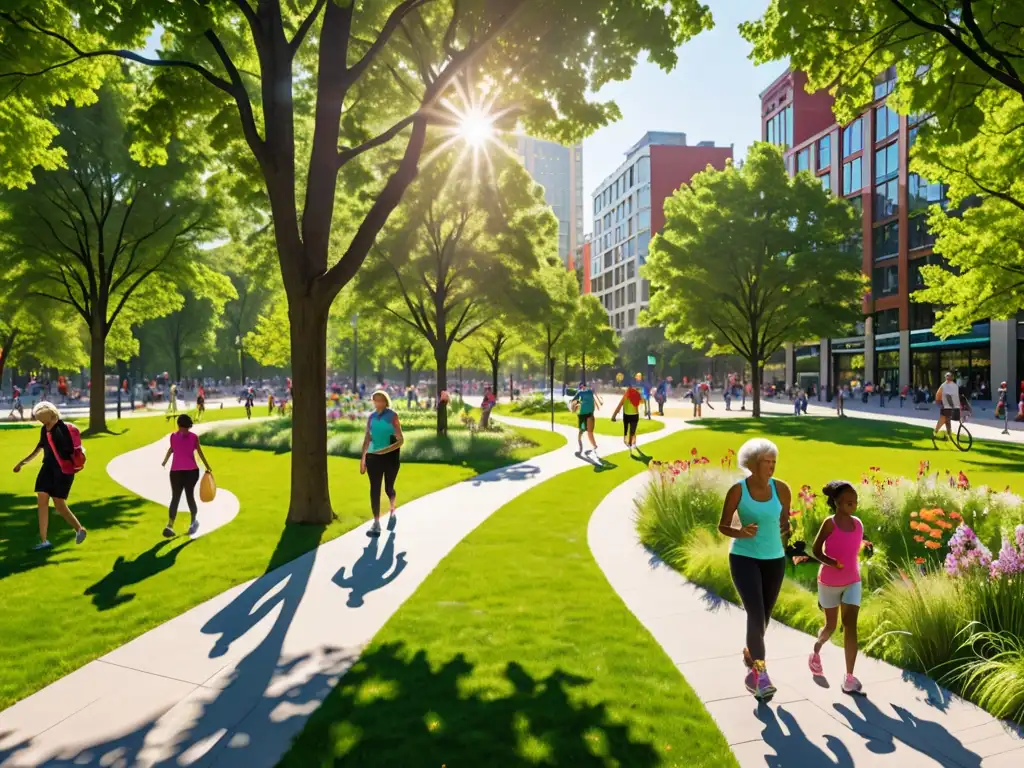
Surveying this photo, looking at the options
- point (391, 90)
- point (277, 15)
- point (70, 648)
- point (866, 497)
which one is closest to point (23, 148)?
point (277, 15)

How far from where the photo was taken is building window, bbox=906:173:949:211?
142 ft

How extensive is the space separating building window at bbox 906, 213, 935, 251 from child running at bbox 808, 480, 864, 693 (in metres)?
49.3

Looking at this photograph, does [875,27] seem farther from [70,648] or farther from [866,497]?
[70,648]

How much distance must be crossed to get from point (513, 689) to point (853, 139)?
60.7 m

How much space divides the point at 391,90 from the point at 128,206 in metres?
14.2

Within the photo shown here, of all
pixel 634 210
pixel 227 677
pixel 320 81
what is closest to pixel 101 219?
pixel 320 81

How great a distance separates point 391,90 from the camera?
573 inches

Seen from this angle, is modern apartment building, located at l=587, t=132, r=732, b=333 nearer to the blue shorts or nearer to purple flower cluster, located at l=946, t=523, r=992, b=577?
purple flower cluster, located at l=946, t=523, r=992, b=577

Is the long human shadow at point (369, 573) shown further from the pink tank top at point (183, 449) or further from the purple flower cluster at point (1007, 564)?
the purple flower cluster at point (1007, 564)

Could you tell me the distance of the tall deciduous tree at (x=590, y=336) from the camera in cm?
5097

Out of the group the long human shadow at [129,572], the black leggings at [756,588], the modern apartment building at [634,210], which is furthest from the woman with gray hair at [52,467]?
the modern apartment building at [634,210]

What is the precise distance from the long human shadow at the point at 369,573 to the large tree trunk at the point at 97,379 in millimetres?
20612

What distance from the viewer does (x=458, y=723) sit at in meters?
4.07

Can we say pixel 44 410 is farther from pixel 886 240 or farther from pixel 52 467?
pixel 886 240
